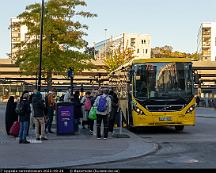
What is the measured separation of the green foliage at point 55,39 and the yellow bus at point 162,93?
18002mm

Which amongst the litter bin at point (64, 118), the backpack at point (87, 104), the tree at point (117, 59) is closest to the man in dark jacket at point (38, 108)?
the litter bin at point (64, 118)

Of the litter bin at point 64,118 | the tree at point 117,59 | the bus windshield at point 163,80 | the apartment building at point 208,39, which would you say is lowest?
the litter bin at point 64,118

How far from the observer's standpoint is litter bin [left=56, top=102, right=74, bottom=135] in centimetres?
1931

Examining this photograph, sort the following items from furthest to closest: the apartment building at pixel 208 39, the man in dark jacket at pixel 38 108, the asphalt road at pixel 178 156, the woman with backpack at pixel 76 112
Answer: the apartment building at pixel 208 39
the woman with backpack at pixel 76 112
the man in dark jacket at pixel 38 108
the asphalt road at pixel 178 156

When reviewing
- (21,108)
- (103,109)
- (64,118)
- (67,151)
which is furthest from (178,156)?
(64,118)

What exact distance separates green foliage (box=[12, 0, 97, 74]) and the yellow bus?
18002 millimetres

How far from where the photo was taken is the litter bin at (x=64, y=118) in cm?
1931

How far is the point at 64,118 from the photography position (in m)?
19.3

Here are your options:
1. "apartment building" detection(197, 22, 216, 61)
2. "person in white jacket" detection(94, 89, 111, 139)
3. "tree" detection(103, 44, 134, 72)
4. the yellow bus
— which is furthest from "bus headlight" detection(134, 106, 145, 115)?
"apartment building" detection(197, 22, 216, 61)

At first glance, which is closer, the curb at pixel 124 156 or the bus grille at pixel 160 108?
the curb at pixel 124 156

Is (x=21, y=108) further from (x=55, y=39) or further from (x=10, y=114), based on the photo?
(x=55, y=39)

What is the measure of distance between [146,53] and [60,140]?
145m

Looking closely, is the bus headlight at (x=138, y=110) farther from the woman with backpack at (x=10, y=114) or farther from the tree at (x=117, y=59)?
the tree at (x=117, y=59)

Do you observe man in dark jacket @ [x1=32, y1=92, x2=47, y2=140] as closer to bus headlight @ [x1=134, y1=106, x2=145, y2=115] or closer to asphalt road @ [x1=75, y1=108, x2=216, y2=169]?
asphalt road @ [x1=75, y1=108, x2=216, y2=169]
